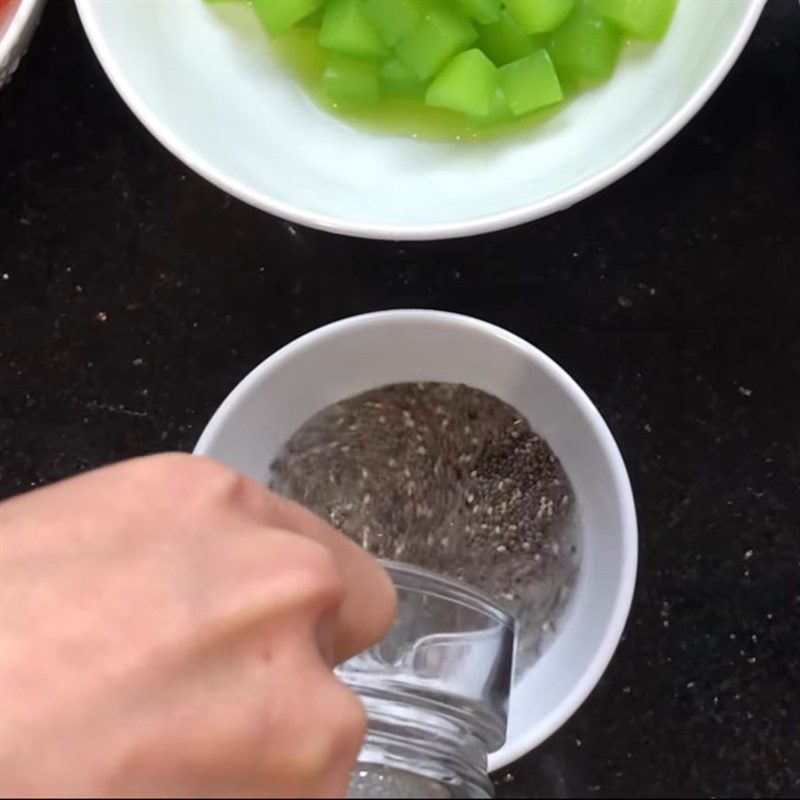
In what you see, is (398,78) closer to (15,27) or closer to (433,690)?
(15,27)

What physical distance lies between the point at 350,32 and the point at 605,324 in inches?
11.4

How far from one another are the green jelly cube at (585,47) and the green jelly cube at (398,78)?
10 cm

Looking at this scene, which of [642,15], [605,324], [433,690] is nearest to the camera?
[433,690]

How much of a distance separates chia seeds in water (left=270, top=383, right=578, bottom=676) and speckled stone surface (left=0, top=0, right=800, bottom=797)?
67 millimetres

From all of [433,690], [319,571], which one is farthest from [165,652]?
[433,690]

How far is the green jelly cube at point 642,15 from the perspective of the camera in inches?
27.7

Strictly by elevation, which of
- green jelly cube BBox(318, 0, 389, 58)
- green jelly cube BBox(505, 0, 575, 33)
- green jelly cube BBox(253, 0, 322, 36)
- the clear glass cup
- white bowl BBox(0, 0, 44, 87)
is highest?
white bowl BBox(0, 0, 44, 87)

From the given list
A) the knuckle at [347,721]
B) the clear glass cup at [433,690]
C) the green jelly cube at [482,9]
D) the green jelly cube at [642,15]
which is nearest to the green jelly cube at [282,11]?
the green jelly cube at [482,9]

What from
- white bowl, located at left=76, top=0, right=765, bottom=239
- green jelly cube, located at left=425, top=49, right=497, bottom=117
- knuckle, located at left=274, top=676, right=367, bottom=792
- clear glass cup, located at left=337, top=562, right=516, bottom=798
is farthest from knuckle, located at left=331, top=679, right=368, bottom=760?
green jelly cube, located at left=425, top=49, right=497, bottom=117

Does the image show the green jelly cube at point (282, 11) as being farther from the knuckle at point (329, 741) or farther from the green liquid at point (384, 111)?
the knuckle at point (329, 741)

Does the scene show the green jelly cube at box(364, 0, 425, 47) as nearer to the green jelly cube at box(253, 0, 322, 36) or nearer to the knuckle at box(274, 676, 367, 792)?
the green jelly cube at box(253, 0, 322, 36)

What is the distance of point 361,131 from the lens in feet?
2.56

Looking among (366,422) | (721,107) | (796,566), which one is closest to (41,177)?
(366,422)

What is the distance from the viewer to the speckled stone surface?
31.7 inches
